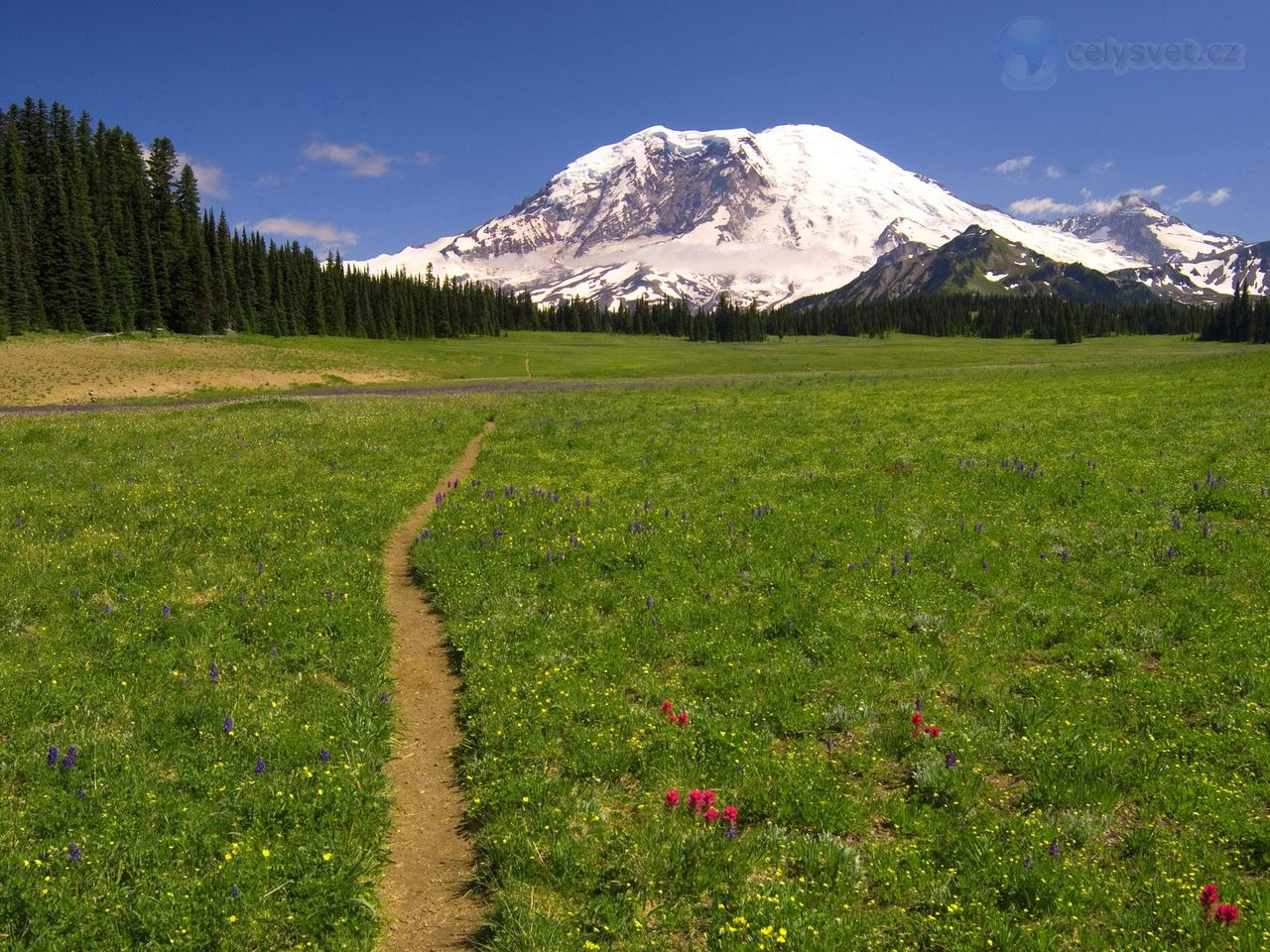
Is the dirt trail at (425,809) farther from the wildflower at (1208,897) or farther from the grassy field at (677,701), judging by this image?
the wildflower at (1208,897)

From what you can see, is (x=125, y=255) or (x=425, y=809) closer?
(x=425, y=809)

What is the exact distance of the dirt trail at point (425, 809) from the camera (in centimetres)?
661

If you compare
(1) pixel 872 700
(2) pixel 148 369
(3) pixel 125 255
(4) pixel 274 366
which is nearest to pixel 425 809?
(1) pixel 872 700

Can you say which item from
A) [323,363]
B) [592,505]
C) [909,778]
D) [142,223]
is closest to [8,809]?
[909,778]

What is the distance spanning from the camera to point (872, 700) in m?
9.77

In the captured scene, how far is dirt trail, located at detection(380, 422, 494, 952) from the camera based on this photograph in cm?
661

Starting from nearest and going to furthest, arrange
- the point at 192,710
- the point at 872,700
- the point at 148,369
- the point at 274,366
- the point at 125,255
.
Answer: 1. the point at 192,710
2. the point at 872,700
3. the point at 148,369
4. the point at 274,366
5. the point at 125,255

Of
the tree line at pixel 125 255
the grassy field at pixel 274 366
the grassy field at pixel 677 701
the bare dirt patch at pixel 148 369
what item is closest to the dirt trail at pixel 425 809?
the grassy field at pixel 677 701

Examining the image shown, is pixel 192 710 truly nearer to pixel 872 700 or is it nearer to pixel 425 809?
pixel 425 809

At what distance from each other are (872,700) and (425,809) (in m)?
5.78

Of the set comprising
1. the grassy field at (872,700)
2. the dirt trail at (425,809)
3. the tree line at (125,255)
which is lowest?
the dirt trail at (425,809)

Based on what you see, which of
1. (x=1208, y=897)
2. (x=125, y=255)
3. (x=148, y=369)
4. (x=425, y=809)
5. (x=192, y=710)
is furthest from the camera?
(x=125, y=255)

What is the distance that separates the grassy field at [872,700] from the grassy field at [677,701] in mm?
47

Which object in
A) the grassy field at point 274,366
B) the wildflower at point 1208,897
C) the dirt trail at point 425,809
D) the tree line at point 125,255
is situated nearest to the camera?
the wildflower at point 1208,897
